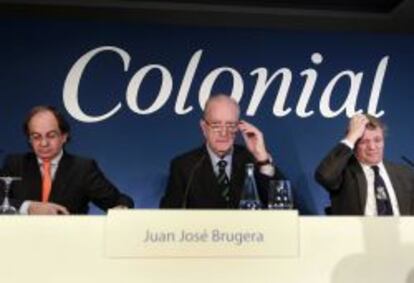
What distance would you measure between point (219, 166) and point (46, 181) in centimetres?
72

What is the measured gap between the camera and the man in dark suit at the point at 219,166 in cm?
250

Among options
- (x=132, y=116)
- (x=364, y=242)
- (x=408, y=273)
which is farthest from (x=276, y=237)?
(x=132, y=116)

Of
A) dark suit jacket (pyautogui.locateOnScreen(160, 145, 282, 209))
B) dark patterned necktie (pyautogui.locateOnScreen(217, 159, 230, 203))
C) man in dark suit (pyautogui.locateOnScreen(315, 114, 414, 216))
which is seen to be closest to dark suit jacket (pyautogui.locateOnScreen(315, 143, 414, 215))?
man in dark suit (pyautogui.locateOnScreen(315, 114, 414, 216))

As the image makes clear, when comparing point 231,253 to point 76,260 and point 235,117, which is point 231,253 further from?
point 235,117

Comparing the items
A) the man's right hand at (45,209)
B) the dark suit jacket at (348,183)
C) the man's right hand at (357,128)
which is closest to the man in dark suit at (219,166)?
the dark suit jacket at (348,183)

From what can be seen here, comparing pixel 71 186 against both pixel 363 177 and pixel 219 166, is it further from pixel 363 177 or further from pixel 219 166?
pixel 363 177

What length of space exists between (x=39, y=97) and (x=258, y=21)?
52.4 inches

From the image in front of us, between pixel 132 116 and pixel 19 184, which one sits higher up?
pixel 132 116

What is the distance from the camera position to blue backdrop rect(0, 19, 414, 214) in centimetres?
319

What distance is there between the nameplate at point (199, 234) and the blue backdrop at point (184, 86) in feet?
5.61

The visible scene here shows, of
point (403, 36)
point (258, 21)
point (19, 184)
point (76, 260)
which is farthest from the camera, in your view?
point (258, 21)

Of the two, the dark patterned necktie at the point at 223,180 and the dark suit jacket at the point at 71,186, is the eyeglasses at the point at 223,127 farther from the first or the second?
the dark suit jacket at the point at 71,186

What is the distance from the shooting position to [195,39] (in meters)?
3.33

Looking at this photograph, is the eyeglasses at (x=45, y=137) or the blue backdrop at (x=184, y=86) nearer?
the eyeglasses at (x=45, y=137)
